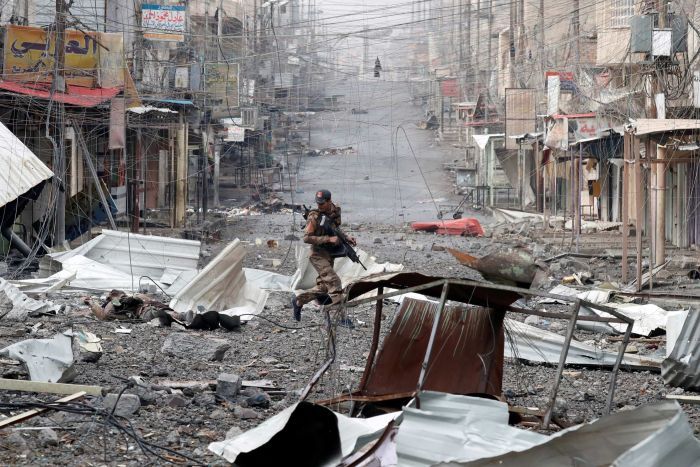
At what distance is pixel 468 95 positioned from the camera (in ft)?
166

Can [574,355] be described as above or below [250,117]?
below

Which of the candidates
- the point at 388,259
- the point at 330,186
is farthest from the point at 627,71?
the point at 330,186

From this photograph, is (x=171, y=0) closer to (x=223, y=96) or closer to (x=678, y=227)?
(x=223, y=96)

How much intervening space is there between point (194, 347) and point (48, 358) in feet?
7.76

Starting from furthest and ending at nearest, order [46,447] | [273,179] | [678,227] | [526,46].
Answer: [273,179] < [526,46] < [678,227] < [46,447]

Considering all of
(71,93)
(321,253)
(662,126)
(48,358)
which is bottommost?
(48,358)

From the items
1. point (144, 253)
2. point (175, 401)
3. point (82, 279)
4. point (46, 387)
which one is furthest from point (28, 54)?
point (175, 401)

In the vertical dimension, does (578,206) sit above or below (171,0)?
below

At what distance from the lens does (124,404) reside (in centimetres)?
742

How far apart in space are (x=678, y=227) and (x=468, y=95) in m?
29.0

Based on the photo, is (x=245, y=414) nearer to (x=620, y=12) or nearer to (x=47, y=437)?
(x=47, y=437)

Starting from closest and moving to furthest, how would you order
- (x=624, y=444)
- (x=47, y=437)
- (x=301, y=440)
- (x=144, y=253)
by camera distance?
(x=624, y=444), (x=301, y=440), (x=47, y=437), (x=144, y=253)

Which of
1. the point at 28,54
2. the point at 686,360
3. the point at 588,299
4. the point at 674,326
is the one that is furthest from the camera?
the point at 28,54

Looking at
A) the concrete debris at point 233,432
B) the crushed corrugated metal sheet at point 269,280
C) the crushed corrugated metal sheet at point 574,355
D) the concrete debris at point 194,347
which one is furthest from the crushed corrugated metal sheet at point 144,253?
the concrete debris at point 233,432
